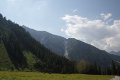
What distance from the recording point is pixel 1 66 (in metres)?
174

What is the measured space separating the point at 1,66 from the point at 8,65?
10.4 m

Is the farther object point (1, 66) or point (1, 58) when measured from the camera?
point (1, 58)

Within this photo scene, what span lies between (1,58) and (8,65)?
13774 millimetres

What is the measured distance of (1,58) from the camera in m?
194

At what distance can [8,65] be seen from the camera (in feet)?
605

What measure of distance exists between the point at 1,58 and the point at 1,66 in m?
20.6
